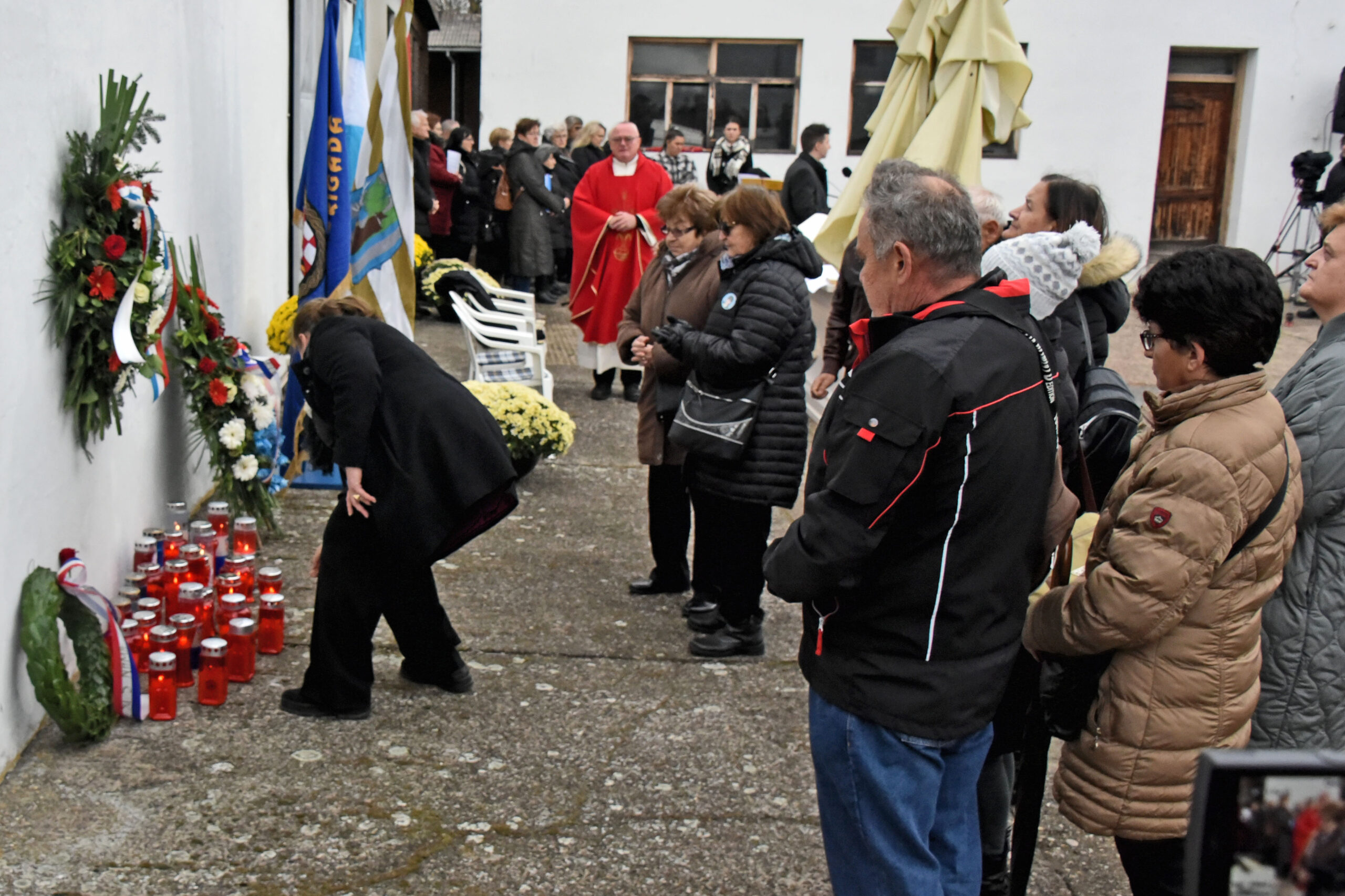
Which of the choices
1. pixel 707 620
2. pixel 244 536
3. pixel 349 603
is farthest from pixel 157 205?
pixel 707 620

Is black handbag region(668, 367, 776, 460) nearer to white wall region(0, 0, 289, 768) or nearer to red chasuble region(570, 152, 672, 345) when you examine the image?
white wall region(0, 0, 289, 768)

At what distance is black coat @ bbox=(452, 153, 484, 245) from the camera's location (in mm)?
13422

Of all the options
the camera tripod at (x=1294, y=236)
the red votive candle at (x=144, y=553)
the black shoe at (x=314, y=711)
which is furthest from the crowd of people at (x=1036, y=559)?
the camera tripod at (x=1294, y=236)

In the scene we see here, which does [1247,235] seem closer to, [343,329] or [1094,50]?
[1094,50]

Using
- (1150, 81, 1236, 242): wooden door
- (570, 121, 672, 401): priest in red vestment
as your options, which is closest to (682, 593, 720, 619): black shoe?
(570, 121, 672, 401): priest in red vestment

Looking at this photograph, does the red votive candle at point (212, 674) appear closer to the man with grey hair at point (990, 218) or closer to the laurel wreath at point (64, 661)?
the laurel wreath at point (64, 661)

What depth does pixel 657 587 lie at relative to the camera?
18.1 ft

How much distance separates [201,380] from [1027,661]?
377 centimetres

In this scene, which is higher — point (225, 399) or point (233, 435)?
point (225, 399)

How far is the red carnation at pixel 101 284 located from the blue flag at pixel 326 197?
2.48 meters

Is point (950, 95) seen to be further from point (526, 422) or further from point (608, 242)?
point (608, 242)

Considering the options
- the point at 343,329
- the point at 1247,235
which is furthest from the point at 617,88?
the point at 343,329

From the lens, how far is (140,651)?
4.11m

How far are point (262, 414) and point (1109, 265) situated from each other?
3.44 meters
